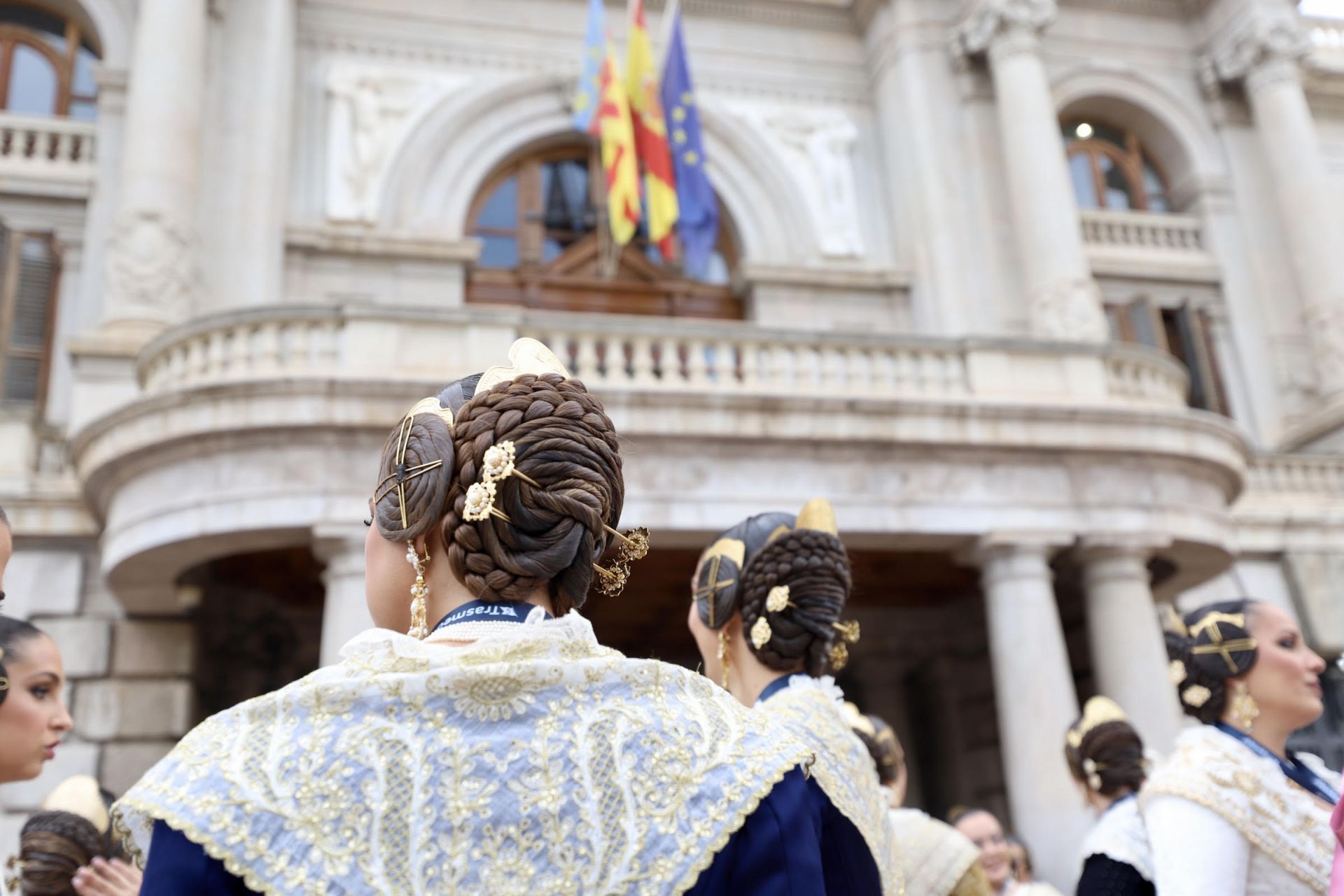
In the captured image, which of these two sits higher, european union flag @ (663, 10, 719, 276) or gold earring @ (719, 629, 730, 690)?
european union flag @ (663, 10, 719, 276)

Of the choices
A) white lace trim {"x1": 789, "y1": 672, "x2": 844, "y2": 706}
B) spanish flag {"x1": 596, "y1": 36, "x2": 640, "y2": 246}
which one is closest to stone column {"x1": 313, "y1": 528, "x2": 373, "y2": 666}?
spanish flag {"x1": 596, "y1": 36, "x2": 640, "y2": 246}

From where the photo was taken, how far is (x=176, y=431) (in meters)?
9.98

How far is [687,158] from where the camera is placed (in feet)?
51.7

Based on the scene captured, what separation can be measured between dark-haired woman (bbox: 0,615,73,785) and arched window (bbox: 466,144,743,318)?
13.5 metres

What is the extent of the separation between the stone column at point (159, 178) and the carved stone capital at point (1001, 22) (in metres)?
11.1

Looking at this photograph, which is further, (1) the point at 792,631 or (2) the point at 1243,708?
(2) the point at 1243,708

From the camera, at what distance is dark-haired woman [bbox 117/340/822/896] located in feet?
5.42

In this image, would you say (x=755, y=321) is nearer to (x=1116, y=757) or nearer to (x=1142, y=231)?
(x=1142, y=231)

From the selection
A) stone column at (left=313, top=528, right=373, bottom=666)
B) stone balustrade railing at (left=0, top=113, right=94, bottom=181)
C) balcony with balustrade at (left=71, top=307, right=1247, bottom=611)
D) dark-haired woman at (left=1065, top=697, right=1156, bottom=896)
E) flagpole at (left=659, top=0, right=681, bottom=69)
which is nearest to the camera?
dark-haired woman at (left=1065, top=697, right=1156, bottom=896)

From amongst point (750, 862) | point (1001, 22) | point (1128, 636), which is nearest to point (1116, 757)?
point (750, 862)

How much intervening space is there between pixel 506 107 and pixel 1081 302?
349 inches

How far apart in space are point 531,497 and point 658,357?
34.7 feet

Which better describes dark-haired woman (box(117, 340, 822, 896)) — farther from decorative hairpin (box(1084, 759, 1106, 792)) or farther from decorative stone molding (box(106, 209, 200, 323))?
decorative stone molding (box(106, 209, 200, 323))

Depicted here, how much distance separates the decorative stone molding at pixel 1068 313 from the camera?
53.3ft
